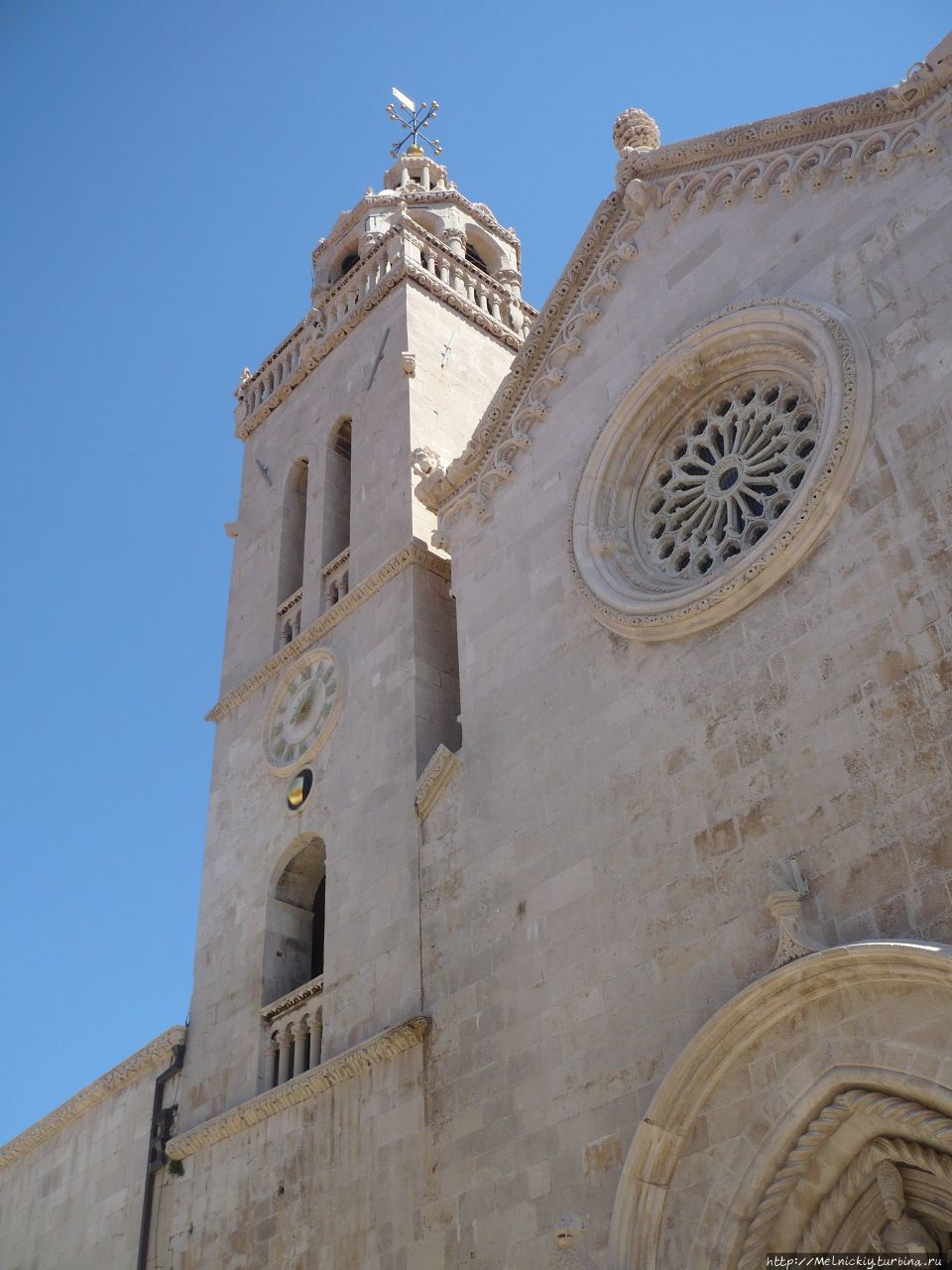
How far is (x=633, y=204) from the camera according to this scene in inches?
629

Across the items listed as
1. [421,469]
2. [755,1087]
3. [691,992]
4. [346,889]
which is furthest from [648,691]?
[421,469]

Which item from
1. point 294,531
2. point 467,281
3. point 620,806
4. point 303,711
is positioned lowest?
point 620,806

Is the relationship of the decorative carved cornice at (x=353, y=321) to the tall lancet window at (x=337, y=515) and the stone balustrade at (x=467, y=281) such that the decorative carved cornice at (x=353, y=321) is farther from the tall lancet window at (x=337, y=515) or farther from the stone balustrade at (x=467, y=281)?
the tall lancet window at (x=337, y=515)

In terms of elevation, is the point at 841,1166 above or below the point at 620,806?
below

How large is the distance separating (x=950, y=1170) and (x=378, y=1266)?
5.77 metres

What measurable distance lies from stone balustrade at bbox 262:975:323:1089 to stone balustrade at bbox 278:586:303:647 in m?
5.88

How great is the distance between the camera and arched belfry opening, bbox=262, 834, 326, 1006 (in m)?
16.4

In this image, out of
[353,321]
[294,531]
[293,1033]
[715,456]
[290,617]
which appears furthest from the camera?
[353,321]

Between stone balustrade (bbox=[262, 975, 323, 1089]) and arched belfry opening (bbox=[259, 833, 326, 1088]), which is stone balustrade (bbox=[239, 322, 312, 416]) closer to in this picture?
arched belfry opening (bbox=[259, 833, 326, 1088])

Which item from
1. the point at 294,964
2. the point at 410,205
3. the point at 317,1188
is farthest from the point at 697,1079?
the point at 410,205

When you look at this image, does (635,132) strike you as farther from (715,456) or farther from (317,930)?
(317,930)

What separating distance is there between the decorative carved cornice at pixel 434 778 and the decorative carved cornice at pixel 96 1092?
500cm

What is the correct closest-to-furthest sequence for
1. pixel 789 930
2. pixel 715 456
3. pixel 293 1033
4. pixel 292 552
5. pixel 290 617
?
pixel 789 930, pixel 715 456, pixel 293 1033, pixel 290 617, pixel 292 552

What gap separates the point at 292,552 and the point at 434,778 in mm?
7634
